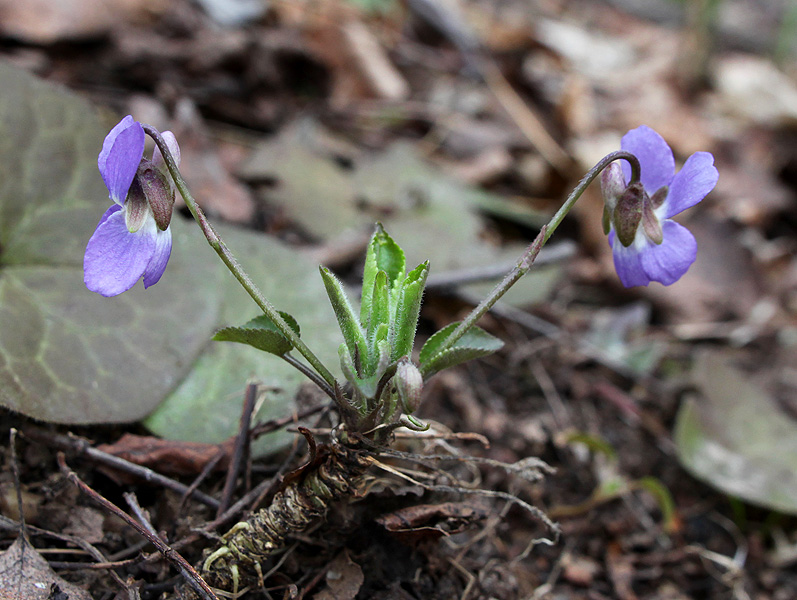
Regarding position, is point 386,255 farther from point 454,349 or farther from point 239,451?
point 239,451

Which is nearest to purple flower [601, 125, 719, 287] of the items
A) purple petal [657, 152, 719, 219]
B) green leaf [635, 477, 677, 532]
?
purple petal [657, 152, 719, 219]

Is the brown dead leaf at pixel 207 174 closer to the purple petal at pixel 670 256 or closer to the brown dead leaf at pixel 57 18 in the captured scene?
the brown dead leaf at pixel 57 18

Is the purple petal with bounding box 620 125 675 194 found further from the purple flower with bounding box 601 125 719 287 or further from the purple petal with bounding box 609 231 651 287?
the purple petal with bounding box 609 231 651 287

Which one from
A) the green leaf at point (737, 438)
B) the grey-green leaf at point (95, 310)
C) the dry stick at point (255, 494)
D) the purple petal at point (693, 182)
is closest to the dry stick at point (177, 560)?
the dry stick at point (255, 494)

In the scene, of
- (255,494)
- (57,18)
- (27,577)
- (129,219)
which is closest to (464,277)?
(255,494)

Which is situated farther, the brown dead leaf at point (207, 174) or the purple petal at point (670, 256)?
the brown dead leaf at point (207, 174)

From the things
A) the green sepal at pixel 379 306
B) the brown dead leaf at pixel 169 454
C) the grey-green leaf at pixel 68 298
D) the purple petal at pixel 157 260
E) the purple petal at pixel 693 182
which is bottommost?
the brown dead leaf at pixel 169 454
